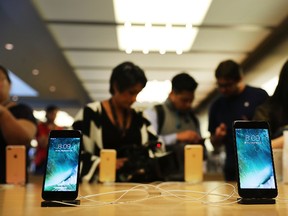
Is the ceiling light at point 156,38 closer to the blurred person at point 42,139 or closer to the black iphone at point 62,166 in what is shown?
the blurred person at point 42,139

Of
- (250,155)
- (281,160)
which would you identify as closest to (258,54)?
(281,160)

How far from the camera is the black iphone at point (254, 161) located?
870 mm

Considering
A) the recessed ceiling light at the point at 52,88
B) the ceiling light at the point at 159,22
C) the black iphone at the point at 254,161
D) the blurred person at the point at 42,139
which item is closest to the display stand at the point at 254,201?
the black iphone at the point at 254,161

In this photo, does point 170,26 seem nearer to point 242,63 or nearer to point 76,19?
point 76,19

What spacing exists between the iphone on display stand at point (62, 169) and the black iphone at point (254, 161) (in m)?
0.39

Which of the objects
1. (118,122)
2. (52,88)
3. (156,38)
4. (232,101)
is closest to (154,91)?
(52,88)

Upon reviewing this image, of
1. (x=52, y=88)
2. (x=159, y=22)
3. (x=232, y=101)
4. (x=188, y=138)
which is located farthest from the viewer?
(x=52, y=88)

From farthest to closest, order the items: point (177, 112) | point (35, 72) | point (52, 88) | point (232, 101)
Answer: point (52, 88)
point (35, 72)
point (232, 101)
point (177, 112)

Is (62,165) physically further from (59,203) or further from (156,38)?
(156,38)

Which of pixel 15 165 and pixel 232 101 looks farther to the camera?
pixel 232 101

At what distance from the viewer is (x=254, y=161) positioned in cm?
90

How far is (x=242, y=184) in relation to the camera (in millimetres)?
875

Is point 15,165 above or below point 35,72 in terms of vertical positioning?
below

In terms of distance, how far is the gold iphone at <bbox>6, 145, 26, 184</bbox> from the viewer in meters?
1.49
